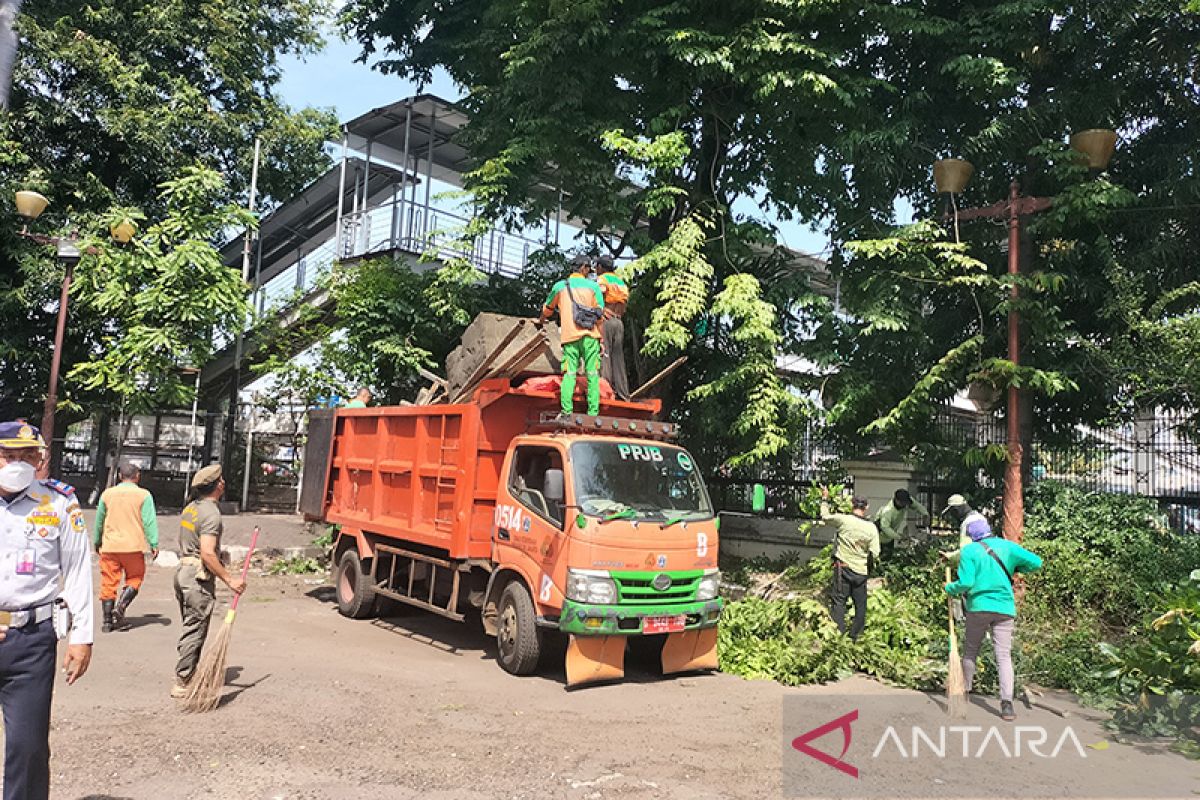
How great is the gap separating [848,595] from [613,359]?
12.5 ft

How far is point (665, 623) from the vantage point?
7.79 m

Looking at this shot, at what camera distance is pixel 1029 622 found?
32.4 ft

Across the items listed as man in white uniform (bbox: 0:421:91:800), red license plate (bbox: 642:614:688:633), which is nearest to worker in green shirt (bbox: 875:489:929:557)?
red license plate (bbox: 642:614:688:633)

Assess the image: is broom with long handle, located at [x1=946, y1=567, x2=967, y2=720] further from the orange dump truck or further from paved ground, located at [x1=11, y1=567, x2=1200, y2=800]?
the orange dump truck

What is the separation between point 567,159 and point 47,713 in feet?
34.2

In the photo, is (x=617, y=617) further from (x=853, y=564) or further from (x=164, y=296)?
(x=164, y=296)

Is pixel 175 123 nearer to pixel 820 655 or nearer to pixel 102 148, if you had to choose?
pixel 102 148

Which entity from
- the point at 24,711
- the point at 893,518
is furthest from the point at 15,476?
the point at 893,518

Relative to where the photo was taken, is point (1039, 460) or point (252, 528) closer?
point (1039, 460)

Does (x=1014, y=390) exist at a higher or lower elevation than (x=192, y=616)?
higher

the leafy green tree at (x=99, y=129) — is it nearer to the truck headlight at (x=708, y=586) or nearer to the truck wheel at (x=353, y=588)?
the truck wheel at (x=353, y=588)

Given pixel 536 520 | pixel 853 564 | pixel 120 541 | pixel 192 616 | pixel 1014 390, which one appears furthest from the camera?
pixel 1014 390

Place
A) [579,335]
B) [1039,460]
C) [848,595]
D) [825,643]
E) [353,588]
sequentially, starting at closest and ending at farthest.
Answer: [579,335] → [825,643] → [848,595] → [353,588] → [1039,460]

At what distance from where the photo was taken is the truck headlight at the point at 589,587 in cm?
745
